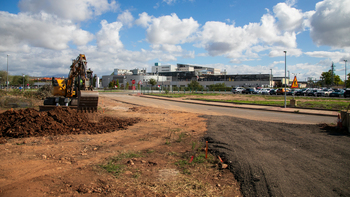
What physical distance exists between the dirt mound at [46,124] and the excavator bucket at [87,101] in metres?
1.00

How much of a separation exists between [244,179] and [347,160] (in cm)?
351

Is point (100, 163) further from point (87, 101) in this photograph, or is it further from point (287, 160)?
point (87, 101)

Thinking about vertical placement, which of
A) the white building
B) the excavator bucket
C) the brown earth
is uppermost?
the white building

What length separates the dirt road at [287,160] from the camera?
4887 millimetres

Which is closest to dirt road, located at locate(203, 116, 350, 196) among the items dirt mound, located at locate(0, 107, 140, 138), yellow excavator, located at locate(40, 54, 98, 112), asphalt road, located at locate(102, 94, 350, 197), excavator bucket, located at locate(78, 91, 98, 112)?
asphalt road, located at locate(102, 94, 350, 197)

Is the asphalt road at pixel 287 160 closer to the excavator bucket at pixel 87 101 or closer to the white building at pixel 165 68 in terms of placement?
the excavator bucket at pixel 87 101

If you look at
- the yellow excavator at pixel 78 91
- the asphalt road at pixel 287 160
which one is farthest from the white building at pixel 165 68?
the asphalt road at pixel 287 160

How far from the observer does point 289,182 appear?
5109 mm

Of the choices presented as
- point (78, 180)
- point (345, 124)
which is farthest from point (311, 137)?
point (78, 180)

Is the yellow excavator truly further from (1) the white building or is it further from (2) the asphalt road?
(1) the white building

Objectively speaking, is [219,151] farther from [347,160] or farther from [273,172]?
[347,160]

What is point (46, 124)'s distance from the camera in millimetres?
10508

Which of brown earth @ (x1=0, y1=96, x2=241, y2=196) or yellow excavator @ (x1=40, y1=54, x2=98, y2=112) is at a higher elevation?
yellow excavator @ (x1=40, y1=54, x2=98, y2=112)

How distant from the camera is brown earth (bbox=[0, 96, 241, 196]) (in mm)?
4848
